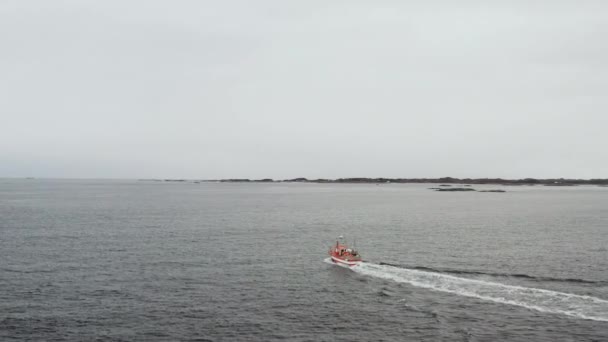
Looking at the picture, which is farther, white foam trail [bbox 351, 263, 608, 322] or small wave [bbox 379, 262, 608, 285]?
small wave [bbox 379, 262, 608, 285]

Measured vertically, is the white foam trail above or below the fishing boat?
below

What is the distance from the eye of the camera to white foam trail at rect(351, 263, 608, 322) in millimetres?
44344

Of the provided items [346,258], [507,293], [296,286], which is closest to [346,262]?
[346,258]

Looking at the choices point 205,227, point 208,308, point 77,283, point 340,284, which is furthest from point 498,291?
point 205,227

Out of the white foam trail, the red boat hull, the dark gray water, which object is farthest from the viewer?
the red boat hull

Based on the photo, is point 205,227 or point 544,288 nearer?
point 544,288

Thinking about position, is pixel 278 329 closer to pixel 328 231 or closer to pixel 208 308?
pixel 208 308

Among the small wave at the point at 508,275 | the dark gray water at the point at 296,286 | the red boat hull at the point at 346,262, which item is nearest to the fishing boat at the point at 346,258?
the red boat hull at the point at 346,262

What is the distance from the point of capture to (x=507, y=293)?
50.1m

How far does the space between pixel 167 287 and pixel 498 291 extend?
34.0 metres

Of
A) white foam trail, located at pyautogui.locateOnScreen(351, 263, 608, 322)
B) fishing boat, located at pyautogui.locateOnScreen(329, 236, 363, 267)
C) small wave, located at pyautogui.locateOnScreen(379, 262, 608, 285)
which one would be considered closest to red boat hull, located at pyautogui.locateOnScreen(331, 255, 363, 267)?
fishing boat, located at pyautogui.locateOnScreen(329, 236, 363, 267)

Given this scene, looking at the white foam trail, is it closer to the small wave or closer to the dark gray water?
the dark gray water

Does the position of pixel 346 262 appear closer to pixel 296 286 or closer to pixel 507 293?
pixel 296 286

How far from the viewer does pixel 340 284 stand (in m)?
55.5
